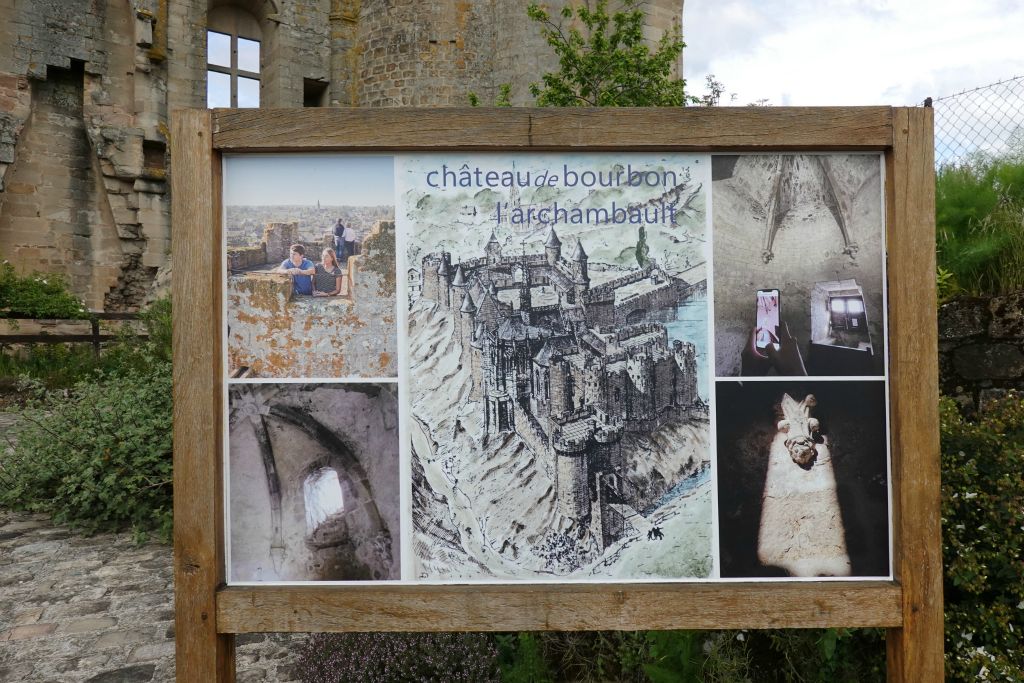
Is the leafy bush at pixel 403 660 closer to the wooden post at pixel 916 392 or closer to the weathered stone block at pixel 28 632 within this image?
the weathered stone block at pixel 28 632

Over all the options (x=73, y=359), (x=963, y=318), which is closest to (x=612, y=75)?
(x=963, y=318)

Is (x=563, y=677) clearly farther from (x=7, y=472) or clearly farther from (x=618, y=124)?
(x=7, y=472)

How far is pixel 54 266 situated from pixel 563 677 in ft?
46.9

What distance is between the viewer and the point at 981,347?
4.50 m

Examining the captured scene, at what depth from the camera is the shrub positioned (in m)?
4.84

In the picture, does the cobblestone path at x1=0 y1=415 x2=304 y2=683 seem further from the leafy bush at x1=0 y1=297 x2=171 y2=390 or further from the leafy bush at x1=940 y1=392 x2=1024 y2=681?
the leafy bush at x1=0 y1=297 x2=171 y2=390

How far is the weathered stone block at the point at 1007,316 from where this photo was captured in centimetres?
438

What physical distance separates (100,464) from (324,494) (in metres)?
3.54

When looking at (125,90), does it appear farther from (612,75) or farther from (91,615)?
(91,615)

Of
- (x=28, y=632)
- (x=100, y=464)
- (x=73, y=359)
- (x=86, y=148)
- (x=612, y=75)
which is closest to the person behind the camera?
(x=28, y=632)

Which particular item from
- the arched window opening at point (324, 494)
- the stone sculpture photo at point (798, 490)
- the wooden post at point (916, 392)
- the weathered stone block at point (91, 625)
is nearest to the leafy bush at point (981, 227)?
the wooden post at point (916, 392)

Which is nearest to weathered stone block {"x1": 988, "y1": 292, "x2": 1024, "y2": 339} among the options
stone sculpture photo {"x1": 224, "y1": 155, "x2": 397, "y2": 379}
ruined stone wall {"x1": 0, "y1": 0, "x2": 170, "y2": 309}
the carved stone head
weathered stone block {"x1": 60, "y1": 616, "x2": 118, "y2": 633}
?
the carved stone head

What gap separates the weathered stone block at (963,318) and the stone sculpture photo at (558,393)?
3378 mm

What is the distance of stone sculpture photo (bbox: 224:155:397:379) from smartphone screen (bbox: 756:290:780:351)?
1.00 meters
